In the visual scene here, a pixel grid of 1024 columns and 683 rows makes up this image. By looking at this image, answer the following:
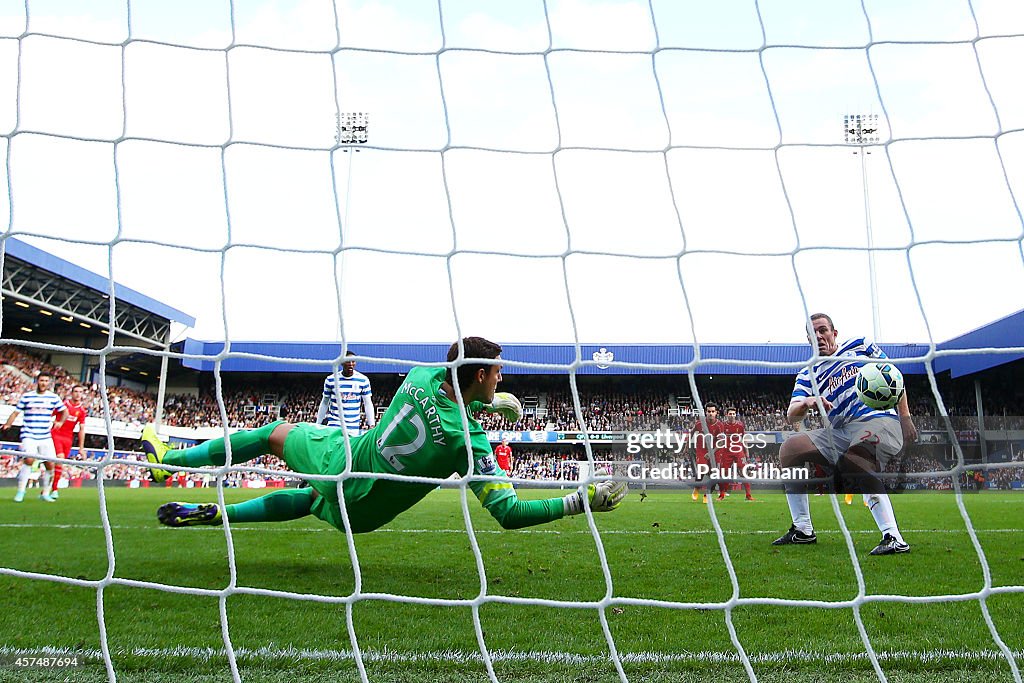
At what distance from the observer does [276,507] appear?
362cm

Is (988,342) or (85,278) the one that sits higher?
(85,278)

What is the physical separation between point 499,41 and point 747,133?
3.21 ft

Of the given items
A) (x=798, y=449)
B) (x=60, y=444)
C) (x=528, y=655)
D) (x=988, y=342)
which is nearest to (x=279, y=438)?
(x=528, y=655)

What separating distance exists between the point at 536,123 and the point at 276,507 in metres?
2.13

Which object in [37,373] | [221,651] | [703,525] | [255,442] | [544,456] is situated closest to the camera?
[221,651]

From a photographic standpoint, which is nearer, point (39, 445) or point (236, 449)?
point (236, 449)

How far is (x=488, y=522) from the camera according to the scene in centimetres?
617

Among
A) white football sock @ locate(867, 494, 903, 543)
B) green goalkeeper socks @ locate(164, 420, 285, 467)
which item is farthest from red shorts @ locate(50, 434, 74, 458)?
white football sock @ locate(867, 494, 903, 543)

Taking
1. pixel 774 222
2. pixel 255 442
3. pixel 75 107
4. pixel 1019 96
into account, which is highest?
pixel 75 107

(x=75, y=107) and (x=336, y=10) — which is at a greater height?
(x=336, y=10)

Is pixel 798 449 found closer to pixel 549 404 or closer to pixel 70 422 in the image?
pixel 70 422

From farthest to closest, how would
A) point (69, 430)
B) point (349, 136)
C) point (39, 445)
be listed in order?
point (349, 136)
point (69, 430)
point (39, 445)

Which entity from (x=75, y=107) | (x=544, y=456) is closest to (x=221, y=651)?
(x=75, y=107)

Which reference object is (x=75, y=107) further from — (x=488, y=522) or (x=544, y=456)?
(x=544, y=456)
